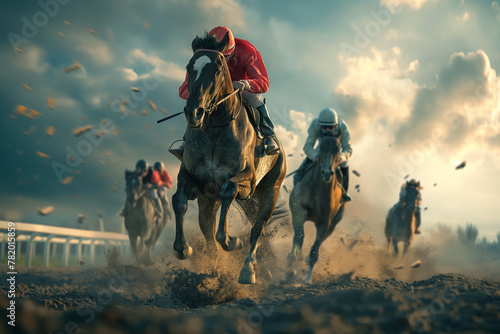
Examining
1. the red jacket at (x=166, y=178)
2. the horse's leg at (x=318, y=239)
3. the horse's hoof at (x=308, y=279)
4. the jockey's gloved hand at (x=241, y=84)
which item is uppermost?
the red jacket at (x=166, y=178)

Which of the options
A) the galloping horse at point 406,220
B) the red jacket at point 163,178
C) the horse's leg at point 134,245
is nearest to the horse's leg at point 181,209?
the horse's leg at point 134,245

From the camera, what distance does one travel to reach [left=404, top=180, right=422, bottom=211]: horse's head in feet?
41.0

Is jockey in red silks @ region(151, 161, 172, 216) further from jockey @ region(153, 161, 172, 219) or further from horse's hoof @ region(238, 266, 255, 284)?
horse's hoof @ region(238, 266, 255, 284)

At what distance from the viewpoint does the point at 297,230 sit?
7.25 metres

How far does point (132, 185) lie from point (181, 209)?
657 centimetres

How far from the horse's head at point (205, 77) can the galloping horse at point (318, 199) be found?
3035 mm

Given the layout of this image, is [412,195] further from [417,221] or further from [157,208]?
[157,208]

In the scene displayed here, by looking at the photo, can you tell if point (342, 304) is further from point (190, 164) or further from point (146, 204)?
point (146, 204)

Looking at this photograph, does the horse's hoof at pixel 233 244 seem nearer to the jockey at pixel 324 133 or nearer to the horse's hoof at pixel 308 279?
the horse's hoof at pixel 308 279

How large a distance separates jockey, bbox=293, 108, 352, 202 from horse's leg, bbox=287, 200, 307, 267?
0.64 m

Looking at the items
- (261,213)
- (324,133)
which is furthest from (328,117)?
(261,213)

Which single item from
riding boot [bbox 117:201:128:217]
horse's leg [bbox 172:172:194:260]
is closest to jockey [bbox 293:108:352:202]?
horse's leg [bbox 172:172:194:260]

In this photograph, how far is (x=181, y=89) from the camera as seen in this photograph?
5137 millimetres

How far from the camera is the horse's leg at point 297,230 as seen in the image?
7.00m
